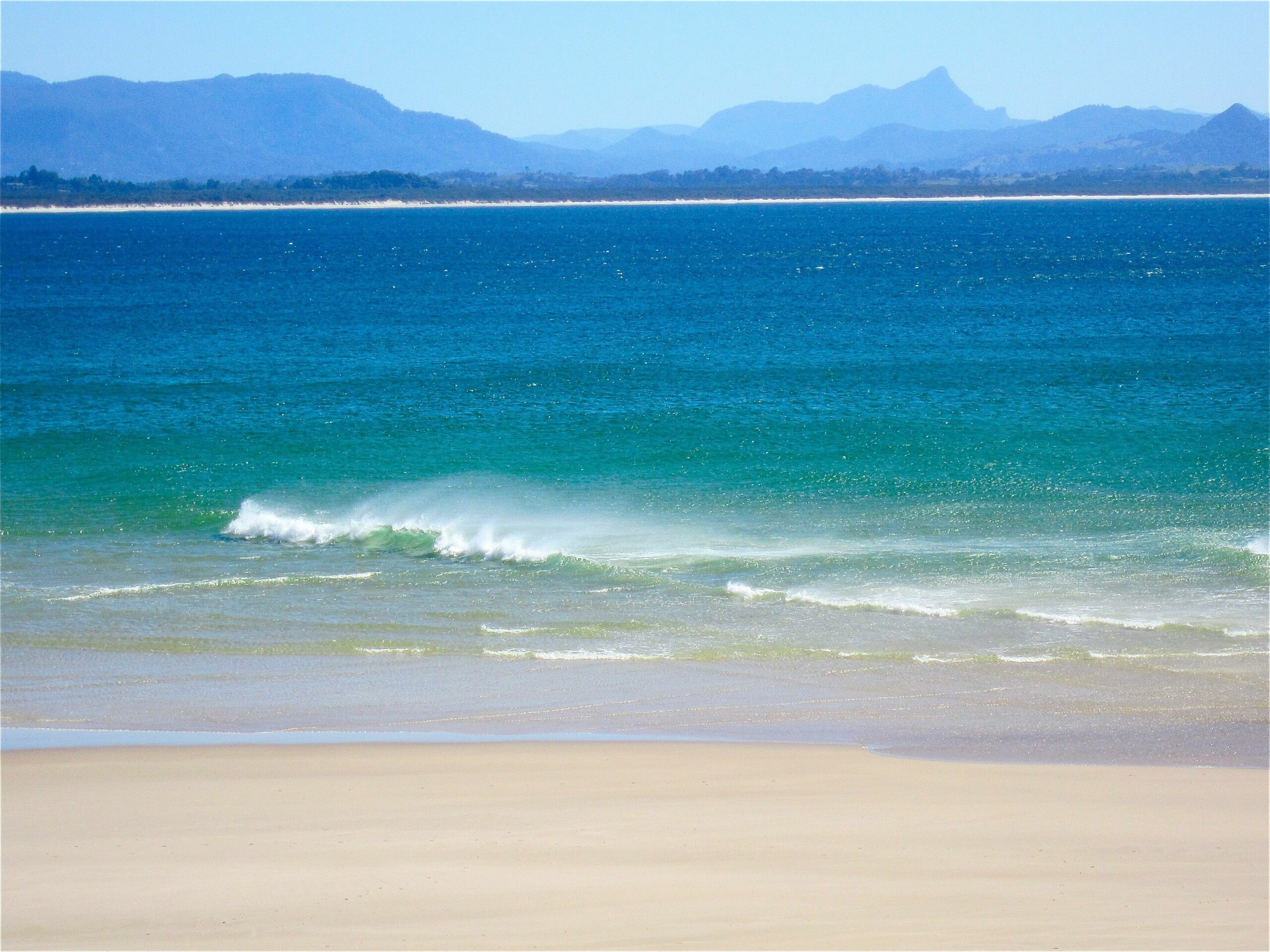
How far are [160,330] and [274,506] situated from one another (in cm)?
2920

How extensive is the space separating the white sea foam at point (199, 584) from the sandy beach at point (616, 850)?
5334 millimetres

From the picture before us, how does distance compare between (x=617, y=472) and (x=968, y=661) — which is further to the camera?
(x=617, y=472)

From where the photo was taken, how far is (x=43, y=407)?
1172 inches

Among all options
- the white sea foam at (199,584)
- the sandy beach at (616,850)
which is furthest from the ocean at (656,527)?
the sandy beach at (616,850)

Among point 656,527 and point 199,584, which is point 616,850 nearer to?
point 199,584

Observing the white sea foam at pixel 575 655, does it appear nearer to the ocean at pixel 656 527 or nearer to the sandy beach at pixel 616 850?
the ocean at pixel 656 527

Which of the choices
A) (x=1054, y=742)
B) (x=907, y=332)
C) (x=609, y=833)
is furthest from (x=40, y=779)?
(x=907, y=332)

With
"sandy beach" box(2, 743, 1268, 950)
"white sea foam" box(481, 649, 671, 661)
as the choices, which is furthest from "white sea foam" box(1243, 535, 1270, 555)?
"white sea foam" box(481, 649, 671, 661)

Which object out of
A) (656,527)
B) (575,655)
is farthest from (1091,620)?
(656,527)

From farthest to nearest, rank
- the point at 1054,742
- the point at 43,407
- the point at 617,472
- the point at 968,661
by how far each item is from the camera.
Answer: the point at 43,407 → the point at 617,472 → the point at 968,661 → the point at 1054,742

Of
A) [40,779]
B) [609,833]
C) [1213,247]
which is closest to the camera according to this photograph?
[609,833]

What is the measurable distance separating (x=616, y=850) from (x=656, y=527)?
10769mm

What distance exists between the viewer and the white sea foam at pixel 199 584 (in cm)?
1459

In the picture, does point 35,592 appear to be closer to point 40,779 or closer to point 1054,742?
point 40,779
